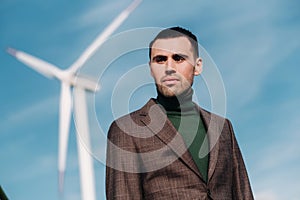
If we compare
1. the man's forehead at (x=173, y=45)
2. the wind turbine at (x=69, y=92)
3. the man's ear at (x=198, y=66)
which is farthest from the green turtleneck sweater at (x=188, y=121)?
the wind turbine at (x=69, y=92)

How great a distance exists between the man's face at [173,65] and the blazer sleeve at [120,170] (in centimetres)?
47

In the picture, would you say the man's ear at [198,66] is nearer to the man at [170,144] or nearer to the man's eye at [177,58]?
the man at [170,144]

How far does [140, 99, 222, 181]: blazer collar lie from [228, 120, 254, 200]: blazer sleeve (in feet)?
0.80

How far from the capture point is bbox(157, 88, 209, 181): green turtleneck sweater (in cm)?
352

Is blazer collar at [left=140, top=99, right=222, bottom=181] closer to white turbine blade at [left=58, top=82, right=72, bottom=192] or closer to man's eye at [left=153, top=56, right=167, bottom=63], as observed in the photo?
man's eye at [left=153, top=56, right=167, bottom=63]

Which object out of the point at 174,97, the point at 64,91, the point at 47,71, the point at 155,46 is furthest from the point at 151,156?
the point at 47,71

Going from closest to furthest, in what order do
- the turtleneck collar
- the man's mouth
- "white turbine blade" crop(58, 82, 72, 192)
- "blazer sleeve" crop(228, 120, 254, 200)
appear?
the man's mouth
the turtleneck collar
"blazer sleeve" crop(228, 120, 254, 200)
"white turbine blade" crop(58, 82, 72, 192)

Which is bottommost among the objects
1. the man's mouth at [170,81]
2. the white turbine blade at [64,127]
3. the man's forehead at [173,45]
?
the man's mouth at [170,81]

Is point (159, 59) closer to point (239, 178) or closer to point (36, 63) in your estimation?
point (239, 178)

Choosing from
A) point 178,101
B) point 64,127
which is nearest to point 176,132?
point 178,101

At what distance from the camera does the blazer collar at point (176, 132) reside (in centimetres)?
353

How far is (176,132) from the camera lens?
3.58m

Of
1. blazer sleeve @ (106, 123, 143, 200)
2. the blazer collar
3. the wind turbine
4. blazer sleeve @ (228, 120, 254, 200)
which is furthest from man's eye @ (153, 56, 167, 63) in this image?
the wind turbine

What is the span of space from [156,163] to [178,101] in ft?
1.41
